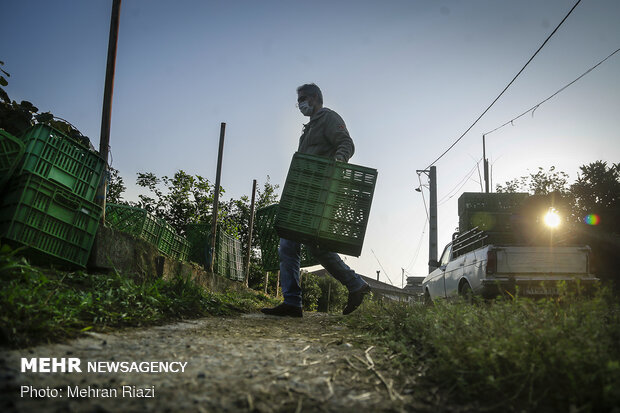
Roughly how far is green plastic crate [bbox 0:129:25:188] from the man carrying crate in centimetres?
282

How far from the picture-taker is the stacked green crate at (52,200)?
133 inches

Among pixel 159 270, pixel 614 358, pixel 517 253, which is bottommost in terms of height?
pixel 614 358

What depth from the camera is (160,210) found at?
14.1 metres

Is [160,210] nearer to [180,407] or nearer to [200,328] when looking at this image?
[200,328]

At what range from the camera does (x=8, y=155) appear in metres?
3.42

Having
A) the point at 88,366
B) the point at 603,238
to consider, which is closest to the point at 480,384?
the point at 88,366

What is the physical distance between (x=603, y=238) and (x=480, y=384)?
16.9 metres

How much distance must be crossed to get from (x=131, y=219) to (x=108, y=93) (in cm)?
282

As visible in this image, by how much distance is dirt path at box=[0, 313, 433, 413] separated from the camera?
4.08ft

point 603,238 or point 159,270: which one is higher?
point 603,238

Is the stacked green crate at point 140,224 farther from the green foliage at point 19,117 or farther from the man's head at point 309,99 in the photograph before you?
the man's head at point 309,99

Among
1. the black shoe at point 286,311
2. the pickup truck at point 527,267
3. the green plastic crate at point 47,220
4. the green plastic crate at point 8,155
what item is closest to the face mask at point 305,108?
the black shoe at point 286,311

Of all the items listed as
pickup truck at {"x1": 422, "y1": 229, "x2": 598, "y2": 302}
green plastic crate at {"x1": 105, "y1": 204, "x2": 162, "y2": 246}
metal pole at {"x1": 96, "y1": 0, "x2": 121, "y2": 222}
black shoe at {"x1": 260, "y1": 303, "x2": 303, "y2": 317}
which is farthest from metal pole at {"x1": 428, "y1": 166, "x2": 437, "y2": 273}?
metal pole at {"x1": 96, "y1": 0, "x2": 121, "y2": 222}

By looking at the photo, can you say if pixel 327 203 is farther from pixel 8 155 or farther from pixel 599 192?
Answer: pixel 599 192
